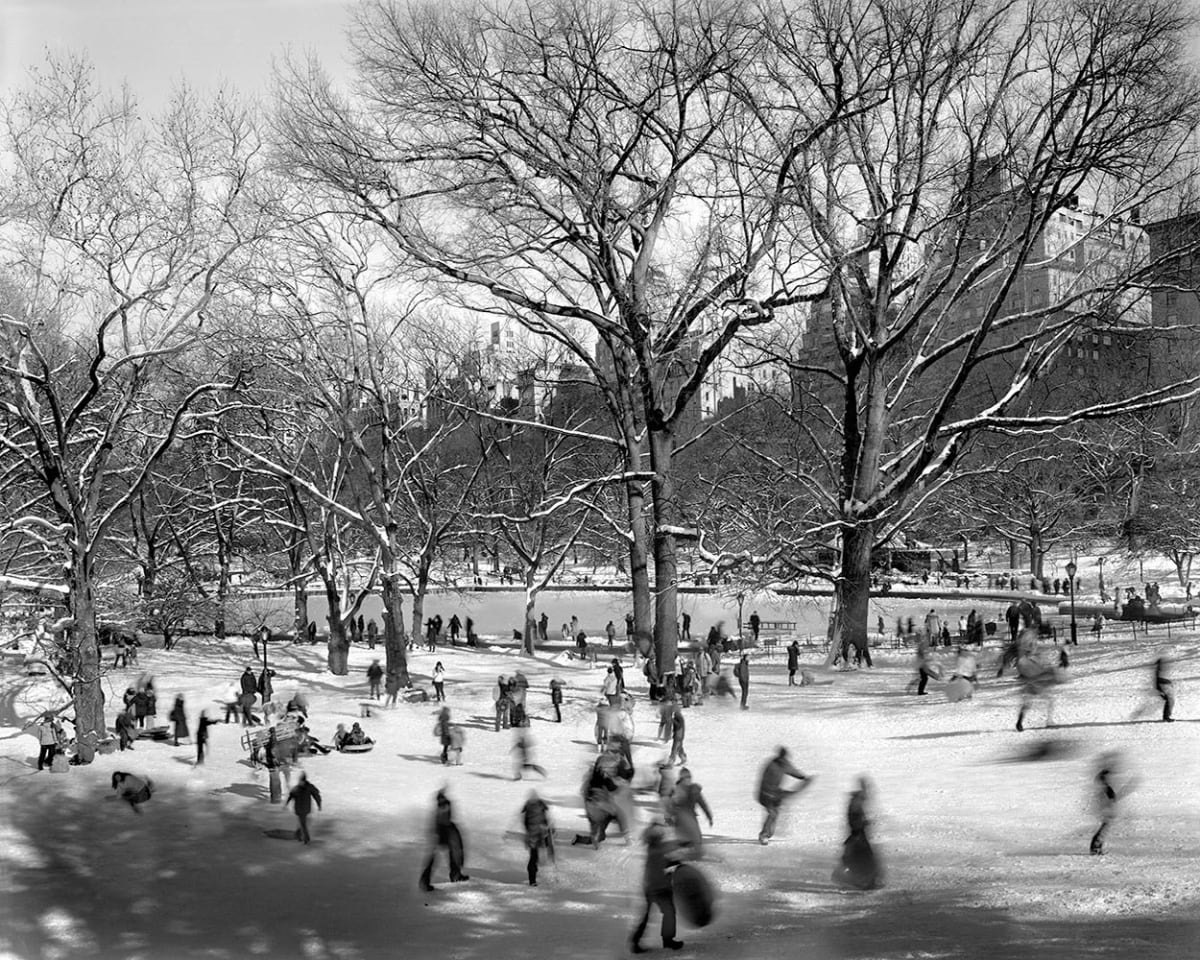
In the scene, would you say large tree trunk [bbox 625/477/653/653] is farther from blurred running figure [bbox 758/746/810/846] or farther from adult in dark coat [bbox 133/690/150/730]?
blurred running figure [bbox 758/746/810/846]

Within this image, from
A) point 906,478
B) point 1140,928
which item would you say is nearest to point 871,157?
point 906,478

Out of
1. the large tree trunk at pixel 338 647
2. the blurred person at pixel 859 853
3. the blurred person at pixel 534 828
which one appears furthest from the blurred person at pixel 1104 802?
the large tree trunk at pixel 338 647

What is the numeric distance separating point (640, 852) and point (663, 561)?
10910 mm

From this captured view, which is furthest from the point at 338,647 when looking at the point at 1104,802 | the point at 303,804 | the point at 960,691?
the point at 1104,802

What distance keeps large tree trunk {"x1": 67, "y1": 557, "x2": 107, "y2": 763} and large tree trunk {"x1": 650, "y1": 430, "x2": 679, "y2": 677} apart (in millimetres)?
10086

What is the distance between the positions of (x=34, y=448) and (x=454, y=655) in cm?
1502

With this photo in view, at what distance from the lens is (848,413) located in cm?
2433

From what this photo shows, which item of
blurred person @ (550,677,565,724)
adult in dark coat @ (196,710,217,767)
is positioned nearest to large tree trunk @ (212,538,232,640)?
blurred person @ (550,677,565,724)

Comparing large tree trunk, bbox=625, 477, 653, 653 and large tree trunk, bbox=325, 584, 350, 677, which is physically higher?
large tree trunk, bbox=625, 477, 653, 653

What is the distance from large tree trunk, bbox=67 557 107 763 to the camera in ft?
54.1

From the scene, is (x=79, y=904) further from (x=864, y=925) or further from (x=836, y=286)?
(x=836, y=286)

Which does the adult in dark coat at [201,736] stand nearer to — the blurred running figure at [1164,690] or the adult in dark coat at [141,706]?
the adult in dark coat at [141,706]

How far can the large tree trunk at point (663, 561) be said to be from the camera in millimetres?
21969

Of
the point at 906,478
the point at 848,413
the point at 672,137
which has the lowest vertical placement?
the point at 906,478
